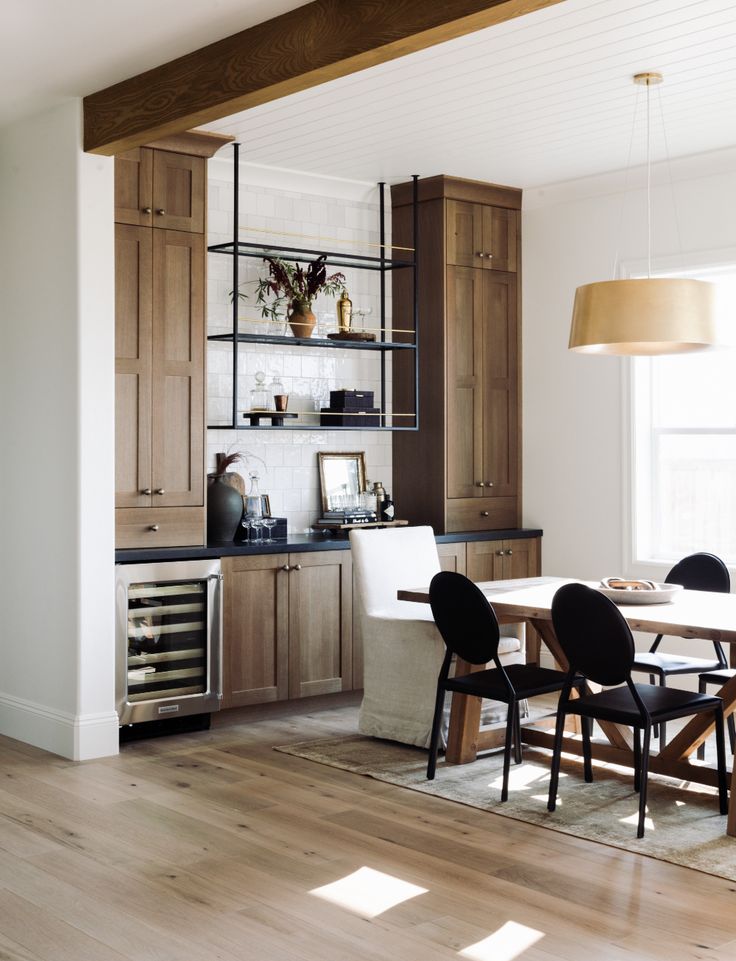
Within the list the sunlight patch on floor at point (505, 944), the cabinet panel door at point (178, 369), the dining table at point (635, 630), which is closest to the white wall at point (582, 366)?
the dining table at point (635, 630)

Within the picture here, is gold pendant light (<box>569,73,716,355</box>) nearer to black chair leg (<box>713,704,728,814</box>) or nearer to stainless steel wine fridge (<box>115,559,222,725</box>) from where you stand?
black chair leg (<box>713,704,728,814</box>)

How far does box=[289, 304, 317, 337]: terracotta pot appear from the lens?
20.2ft

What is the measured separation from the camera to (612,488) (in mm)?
6531

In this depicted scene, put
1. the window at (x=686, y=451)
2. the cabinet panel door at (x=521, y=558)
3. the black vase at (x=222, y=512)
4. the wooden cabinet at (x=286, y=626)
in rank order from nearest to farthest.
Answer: the wooden cabinet at (x=286, y=626) < the black vase at (x=222, y=512) < the window at (x=686, y=451) < the cabinet panel door at (x=521, y=558)

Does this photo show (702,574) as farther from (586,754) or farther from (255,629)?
(255,629)

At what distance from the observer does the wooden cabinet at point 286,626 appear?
18.3ft

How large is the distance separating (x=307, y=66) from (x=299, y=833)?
2605 millimetres

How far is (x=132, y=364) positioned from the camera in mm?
5383

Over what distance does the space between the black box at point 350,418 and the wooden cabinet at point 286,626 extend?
2.57 feet

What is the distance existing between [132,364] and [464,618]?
204 cm

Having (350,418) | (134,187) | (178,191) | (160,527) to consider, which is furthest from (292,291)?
(160,527)

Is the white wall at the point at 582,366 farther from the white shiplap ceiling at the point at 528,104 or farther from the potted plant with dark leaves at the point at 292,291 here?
the potted plant with dark leaves at the point at 292,291

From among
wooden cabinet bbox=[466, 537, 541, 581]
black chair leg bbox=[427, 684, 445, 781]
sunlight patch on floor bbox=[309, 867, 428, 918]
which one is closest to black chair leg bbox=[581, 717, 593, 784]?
black chair leg bbox=[427, 684, 445, 781]

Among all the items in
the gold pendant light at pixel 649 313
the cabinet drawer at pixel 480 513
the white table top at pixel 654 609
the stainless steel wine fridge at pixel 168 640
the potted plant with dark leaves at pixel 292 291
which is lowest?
the stainless steel wine fridge at pixel 168 640
